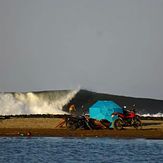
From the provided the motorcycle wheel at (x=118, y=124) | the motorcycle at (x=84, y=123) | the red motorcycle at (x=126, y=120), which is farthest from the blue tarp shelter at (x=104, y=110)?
the motorcycle at (x=84, y=123)

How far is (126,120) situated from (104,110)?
344 cm

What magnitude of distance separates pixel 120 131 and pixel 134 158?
55.4 feet

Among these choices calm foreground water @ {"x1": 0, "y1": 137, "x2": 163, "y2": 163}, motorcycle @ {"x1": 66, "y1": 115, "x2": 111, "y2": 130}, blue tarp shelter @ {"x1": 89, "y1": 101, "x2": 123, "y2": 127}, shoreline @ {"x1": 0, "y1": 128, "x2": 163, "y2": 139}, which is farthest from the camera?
blue tarp shelter @ {"x1": 89, "y1": 101, "x2": 123, "y2": 127}

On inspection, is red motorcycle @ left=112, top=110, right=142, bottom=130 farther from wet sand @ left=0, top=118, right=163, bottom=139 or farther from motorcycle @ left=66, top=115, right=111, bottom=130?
motorcycle @ left=66, top=115, right=111, bottom=130

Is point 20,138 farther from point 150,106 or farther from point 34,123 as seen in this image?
point 150,106

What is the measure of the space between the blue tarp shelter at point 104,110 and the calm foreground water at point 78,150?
9.99 m

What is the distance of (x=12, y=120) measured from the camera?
74.7 metres

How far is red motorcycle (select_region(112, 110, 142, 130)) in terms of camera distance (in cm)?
6144

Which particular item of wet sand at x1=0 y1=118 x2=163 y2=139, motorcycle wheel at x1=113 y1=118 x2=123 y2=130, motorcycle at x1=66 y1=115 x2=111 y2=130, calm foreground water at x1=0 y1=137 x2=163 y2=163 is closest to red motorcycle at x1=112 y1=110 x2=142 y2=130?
motorcycle wheel at x1=113 y1=118 x2=123 y2=130

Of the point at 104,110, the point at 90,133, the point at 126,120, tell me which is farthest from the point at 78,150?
the point at 104,110

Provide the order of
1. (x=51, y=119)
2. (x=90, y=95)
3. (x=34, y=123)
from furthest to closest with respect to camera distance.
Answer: (x=90, y=95)
(x=51, y=119)
(x=34, y=123)

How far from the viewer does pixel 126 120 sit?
61750mm

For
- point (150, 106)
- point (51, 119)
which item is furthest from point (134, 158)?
point (150, 106)

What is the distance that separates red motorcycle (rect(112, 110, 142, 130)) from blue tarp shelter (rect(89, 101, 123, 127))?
1.06 meters
